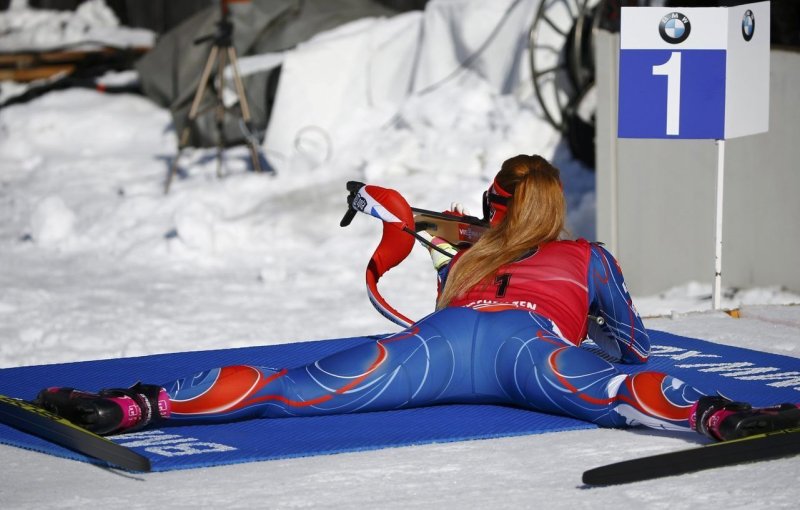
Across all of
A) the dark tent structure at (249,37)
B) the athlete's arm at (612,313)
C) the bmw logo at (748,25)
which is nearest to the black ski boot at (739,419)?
the athlete's arm at (612,313)

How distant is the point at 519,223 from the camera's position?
139 inches

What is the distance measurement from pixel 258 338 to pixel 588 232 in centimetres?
302

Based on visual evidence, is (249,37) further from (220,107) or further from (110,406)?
(110,406)

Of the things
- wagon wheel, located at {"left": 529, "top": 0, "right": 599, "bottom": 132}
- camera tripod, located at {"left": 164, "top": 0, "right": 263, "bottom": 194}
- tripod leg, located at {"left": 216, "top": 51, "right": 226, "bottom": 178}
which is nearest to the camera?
wagon wheel, located at {"left": 529, "top": 0, "right": 599, "bottom": 132}

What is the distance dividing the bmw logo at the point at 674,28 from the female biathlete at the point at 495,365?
1709mm

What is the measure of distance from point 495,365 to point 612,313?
1.42 ft

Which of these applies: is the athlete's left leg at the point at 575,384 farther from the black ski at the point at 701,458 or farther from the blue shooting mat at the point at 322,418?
the black ski at the point at 701,458

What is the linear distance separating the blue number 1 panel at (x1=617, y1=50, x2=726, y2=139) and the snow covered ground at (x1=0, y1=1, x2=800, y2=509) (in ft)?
2.49

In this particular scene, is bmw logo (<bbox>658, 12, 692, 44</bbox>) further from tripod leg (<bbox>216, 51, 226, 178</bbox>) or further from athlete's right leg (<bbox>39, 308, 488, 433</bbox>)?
tripod leg (<bbox>216, 51, 226, 178</bbox>)

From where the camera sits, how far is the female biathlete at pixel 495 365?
3.27 meters

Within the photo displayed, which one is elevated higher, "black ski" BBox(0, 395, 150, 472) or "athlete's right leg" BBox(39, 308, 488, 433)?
"athlete's right leg" BBox(39, 308, 488, 433)

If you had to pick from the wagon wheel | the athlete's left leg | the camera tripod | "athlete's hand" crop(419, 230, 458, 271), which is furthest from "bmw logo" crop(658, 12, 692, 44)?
the camera tripod

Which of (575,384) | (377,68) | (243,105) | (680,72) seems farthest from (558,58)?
(575,384)

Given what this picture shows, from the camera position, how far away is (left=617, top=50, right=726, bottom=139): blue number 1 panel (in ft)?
16.6
